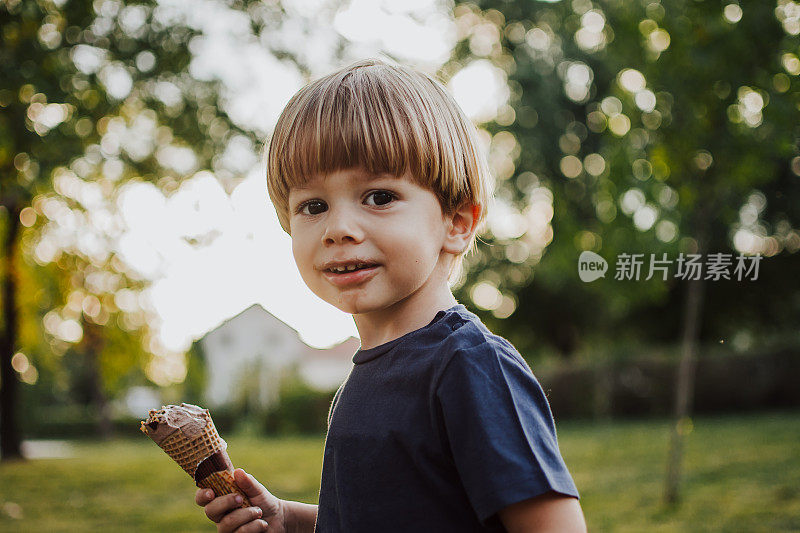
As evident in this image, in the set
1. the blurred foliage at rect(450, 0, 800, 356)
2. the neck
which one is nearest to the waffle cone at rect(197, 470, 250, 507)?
the neck

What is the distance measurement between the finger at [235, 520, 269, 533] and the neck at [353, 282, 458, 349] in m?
0.46

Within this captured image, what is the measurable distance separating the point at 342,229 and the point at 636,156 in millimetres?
6185

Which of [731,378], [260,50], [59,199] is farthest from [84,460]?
[731,378]

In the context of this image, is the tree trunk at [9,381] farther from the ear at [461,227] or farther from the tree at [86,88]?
the ear at [461,227]

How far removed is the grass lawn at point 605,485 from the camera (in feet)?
20.9

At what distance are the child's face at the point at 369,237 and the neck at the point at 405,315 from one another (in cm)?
2

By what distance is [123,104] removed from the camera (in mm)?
8805

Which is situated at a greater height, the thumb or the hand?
the thumb

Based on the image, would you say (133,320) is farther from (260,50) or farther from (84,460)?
(260,50)

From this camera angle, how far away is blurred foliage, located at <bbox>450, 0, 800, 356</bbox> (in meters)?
6.03

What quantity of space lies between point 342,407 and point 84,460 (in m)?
15.9

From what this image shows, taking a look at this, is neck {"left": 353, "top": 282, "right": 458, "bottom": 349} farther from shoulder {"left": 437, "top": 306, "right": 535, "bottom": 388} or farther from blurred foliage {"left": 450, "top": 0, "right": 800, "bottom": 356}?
blurred foliage {"left": 450, "top": 0, "right": 800, "bottom": 356}

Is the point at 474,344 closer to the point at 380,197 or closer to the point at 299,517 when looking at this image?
the point at 380,197

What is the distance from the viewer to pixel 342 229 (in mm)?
1321
